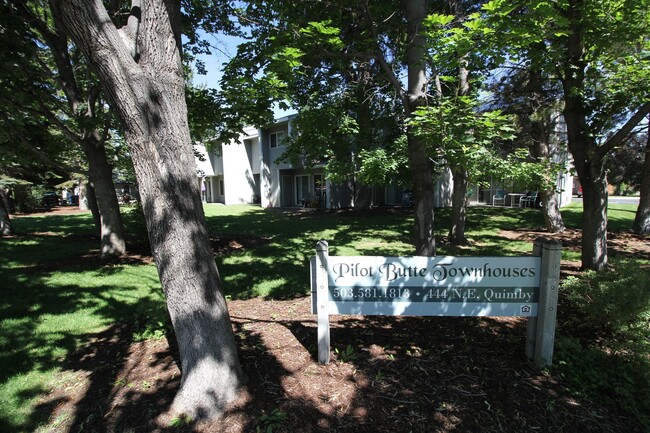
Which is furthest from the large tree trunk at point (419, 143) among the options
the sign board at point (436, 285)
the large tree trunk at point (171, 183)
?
the large tree trunk at point (171, 183)

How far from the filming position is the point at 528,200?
802 inches

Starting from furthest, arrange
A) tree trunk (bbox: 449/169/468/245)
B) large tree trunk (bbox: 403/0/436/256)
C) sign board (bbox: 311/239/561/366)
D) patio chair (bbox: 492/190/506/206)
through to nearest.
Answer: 1. patio chair (bbox: 492/190/506/206)
2. tree trunk (bbox: 449/169/468/245)
3. large tree trunk (bbox: 403/0/436/256)
4. sign board (bbox: 311/239/561/366)

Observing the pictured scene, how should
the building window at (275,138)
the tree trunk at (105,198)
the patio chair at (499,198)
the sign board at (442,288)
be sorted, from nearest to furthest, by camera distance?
the sign board at (442,288)
the tree trunk at (105,198)
the patio chair at (499,198)
the building window at (275,138)

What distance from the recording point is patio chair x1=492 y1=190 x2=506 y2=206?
73.6 ft

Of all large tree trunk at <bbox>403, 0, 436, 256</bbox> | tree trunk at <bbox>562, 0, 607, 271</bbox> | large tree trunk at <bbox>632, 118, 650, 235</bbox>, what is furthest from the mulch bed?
large tree trunk at <bbox>632, 118, 650, 235</bbox>

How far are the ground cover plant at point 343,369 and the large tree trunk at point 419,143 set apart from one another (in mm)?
1156

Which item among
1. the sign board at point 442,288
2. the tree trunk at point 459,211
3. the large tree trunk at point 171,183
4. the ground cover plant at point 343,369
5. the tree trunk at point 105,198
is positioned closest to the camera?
the large tree trunk at point 171,183

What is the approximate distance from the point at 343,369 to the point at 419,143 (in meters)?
2.77

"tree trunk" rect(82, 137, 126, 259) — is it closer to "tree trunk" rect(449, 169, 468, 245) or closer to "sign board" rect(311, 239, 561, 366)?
"sign board" rect(311, 239, 561, 366)

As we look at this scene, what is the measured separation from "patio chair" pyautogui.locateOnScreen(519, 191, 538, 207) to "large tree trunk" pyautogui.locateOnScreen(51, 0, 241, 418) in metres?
22.0

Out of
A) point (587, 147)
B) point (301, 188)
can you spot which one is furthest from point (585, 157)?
point (301, 188)

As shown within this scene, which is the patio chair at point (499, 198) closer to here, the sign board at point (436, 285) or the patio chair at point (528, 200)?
the patio chair at point (528, 200)

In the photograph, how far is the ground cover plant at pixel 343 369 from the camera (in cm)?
249

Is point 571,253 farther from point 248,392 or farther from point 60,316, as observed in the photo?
point 60,316
